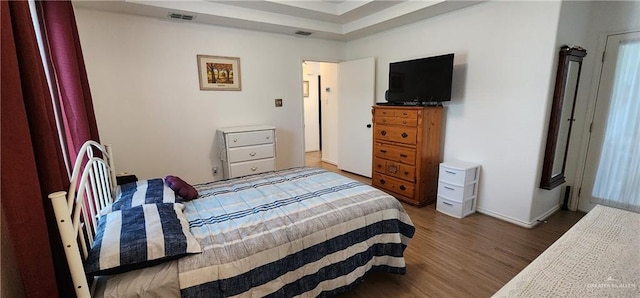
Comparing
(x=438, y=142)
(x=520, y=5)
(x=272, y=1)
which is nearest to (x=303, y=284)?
(x=438, y=142)

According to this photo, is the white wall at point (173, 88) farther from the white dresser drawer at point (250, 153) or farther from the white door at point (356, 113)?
the white door at point (356, 113)

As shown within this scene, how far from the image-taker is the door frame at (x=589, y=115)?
2.79 meters

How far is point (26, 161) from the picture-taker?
896 millimetres

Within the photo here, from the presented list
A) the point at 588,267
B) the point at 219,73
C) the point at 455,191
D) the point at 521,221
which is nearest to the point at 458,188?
the point at 455,191

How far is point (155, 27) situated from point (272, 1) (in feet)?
4.56

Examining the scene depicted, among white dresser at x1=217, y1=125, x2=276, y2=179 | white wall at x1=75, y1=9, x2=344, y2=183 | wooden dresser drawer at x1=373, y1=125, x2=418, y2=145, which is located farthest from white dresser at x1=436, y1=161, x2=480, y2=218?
white wall at x1=75, y1=9, x2=344, y2=183

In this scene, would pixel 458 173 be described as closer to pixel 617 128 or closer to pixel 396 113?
pixel 396 113

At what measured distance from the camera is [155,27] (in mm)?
3121

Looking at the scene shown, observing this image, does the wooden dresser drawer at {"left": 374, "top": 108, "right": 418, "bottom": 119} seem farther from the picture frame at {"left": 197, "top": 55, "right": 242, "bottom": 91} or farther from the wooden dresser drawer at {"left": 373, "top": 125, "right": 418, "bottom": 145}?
the picture frame at {"left": 197, "top": 55, "right": 242, "bottom": 91}

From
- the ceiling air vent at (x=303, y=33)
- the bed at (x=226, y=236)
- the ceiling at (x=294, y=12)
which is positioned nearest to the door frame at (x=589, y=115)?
the ceiling at (x=294, y=12)

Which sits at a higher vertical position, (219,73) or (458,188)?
Answer: (219,73)

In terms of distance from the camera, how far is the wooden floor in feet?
6.40

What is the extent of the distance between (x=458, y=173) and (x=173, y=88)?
11.5 feet

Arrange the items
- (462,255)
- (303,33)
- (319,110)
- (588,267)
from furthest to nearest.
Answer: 1. (319,110)
2. (303,33)
3. (462,255)
4. (588,267)
